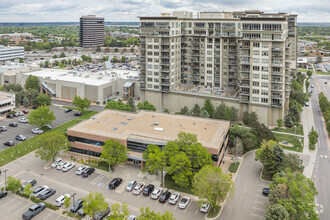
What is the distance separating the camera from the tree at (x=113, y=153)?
52.7m

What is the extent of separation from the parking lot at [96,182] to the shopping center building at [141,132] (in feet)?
15.4

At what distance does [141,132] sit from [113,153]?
9.57 m

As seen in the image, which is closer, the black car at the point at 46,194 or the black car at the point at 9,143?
the black car at the point at 46,194

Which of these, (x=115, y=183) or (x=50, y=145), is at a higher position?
(x=50, y=145)

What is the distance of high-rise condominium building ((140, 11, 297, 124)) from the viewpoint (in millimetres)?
75625

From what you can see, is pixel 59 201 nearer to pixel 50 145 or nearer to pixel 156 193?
pixel 50 145

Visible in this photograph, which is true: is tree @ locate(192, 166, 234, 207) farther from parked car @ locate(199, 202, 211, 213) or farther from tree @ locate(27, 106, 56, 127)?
tree @ locate(27, 106, 56, 127)

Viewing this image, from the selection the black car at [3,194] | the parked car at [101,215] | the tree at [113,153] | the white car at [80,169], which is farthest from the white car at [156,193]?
the black car at [3,194]

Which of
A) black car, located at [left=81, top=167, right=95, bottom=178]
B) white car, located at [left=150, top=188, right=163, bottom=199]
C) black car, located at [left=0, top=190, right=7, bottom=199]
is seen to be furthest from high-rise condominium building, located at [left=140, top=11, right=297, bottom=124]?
black car, located at [left=0, top=190, right=7, bottom=199]

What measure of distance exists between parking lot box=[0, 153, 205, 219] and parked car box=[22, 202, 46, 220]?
7.82 ft

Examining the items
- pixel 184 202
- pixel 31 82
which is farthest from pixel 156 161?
pixel 31 82

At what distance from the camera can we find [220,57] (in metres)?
91.9

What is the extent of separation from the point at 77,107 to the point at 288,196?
78036 millimetres

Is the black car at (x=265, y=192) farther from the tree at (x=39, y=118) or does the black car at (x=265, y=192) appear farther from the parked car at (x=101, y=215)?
the tree at (x=39, y=118)
